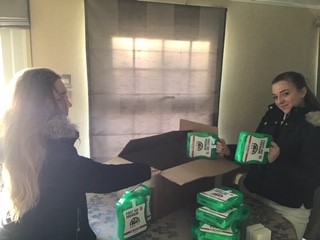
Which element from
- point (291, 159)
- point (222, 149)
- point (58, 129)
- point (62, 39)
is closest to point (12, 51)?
point (62, 39)

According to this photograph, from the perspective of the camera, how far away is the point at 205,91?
7.56ft

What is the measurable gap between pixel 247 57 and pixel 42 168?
191 cm

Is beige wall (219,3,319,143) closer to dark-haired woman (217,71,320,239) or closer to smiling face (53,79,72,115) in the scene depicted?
dark-haired woman (217,71,320,239)

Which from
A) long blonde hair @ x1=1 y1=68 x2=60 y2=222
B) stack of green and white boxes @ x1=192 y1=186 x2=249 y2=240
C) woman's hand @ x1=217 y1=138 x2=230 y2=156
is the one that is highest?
long blonde hair @ x1=1 y1=68 x2=60 y2=222

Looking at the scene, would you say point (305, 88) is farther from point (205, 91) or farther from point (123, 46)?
point (123, 46)

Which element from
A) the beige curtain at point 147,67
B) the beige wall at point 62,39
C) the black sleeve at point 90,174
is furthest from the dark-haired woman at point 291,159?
the beige wall at point 62,39

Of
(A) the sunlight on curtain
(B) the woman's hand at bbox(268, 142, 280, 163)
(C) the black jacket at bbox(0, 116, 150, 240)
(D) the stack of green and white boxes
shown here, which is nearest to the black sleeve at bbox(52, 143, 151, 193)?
(C) the black jacket at bbox(0, 116, 150, 240)

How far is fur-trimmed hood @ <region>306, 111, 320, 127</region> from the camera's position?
1.47 meters

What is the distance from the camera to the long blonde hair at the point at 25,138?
95cm

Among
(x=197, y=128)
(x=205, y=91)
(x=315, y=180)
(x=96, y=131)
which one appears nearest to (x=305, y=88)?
(x=315, y=180)

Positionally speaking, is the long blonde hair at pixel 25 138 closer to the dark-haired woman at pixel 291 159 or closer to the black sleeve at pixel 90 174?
the black sleeve at pixel 90 174

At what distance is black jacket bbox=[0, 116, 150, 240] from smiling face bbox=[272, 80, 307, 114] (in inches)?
40.6

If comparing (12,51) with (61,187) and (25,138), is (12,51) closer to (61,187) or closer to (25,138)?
(25,138)

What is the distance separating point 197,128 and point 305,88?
63 centimetres
